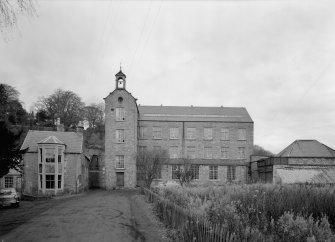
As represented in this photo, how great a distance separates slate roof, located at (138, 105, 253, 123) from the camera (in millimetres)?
60750

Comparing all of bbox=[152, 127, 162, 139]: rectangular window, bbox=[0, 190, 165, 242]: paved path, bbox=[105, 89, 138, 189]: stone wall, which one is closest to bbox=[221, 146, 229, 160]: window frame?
bbox=[152, 127, 162, 139]: rectangular window

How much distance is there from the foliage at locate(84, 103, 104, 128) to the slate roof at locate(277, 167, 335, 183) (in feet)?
181

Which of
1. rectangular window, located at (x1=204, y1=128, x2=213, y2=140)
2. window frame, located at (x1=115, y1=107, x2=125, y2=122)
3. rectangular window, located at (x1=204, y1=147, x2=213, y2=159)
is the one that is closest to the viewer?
window frame, located at (x1=115, y1=107, x2=125, y2=122)

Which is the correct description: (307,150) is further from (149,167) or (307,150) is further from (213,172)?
(149,167)

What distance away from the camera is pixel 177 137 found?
60.0 m

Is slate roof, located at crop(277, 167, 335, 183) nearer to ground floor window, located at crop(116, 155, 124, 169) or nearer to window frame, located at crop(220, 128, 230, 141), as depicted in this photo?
window frame, located at crop(220, 128, 230, 141)

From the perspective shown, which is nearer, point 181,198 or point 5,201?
point 181,198

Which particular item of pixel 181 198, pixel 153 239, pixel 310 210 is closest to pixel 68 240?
pixel 153 239

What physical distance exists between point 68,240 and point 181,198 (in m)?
7.25

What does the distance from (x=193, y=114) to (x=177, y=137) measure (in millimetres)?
5204

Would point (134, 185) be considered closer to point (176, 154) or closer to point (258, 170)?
point (176, 154)

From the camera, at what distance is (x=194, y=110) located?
208 feet

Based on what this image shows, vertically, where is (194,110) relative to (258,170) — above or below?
above

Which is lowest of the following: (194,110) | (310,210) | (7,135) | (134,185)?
(134,185)
